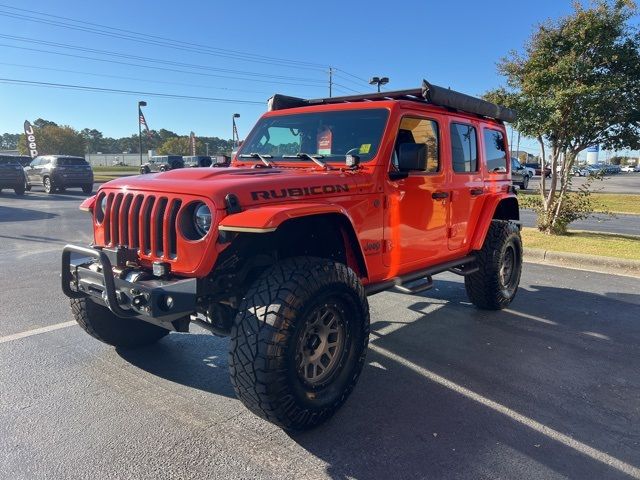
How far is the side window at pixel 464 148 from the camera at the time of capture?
473 centimetres

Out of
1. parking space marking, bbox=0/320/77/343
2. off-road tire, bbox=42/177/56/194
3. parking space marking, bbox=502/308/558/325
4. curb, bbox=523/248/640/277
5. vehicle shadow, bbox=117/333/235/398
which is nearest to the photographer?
vehicle shadow, bbox=117/333/235/398

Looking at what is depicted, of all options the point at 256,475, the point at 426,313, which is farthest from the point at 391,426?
the point at 426,313

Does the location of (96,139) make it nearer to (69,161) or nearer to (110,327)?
(69,161)

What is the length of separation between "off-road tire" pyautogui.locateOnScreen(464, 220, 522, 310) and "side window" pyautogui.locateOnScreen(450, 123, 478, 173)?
0.86 meters

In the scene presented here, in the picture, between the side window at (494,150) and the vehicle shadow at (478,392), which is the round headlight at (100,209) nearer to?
the vehicle shadow at (478,392)

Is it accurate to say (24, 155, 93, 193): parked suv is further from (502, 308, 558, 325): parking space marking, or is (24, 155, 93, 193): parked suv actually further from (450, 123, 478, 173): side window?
(502, 308, 558, 325): parking space marking

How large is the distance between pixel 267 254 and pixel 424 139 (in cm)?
193

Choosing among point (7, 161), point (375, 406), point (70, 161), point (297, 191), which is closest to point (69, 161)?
point (70, 161)

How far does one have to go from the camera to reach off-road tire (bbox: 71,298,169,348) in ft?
12.3

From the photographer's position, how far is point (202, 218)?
2.95 m

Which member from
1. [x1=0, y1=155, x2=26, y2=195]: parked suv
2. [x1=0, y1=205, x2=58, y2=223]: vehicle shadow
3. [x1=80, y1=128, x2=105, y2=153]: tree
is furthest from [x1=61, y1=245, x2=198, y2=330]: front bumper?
[x1=80, y1=128, x2=105, y2=153]: tree

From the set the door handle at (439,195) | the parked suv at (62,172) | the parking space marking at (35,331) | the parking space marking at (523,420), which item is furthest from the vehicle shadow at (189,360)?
the parked suv at (62,172)

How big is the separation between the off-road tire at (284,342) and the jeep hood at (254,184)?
45 cm

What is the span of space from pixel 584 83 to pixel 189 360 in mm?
8644
